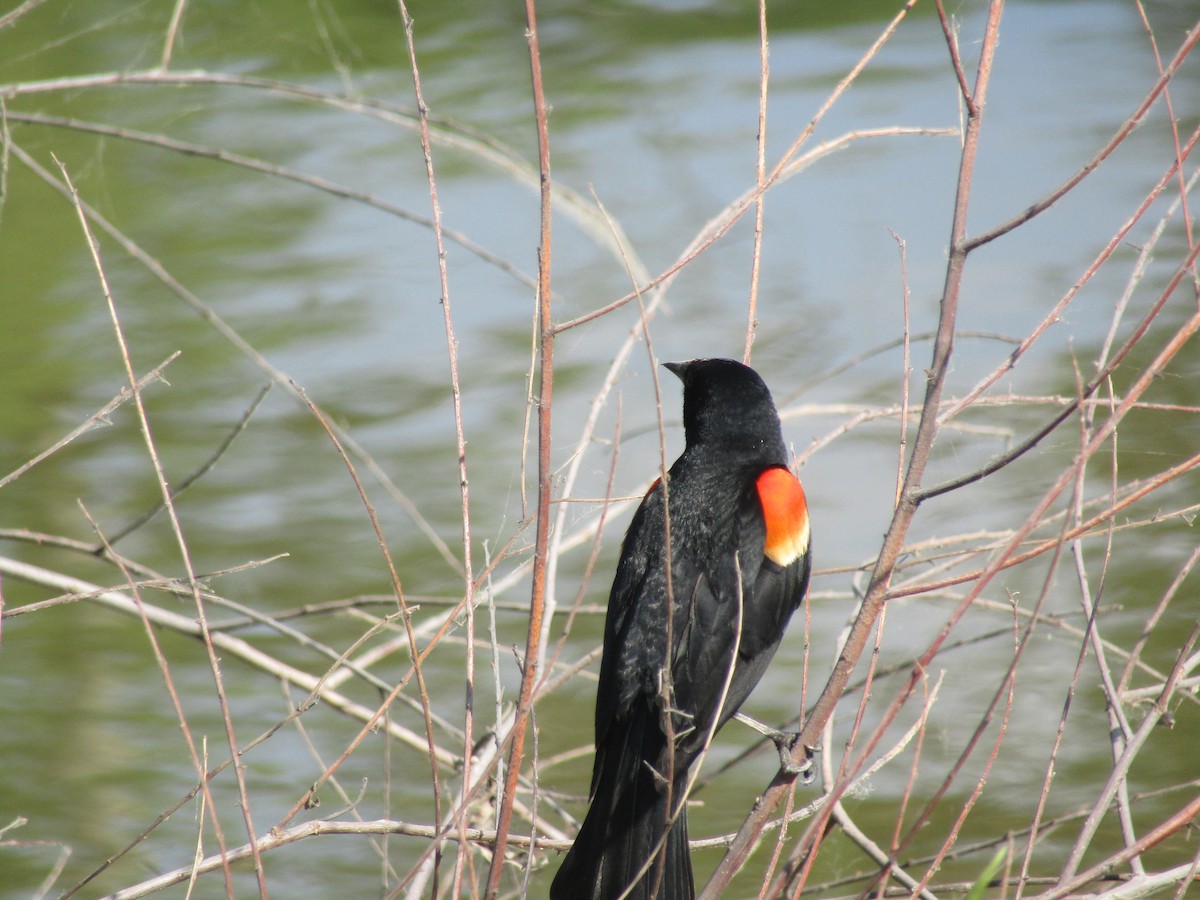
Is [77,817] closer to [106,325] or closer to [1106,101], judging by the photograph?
[106,325]

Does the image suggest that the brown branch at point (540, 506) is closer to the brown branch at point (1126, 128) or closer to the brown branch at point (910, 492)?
the brown branch at point (910, 492)

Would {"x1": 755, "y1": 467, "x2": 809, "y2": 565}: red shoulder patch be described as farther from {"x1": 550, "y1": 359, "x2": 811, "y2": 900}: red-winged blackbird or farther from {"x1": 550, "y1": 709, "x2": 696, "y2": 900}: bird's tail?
{"x1": 550, "y1": 709, "x2": 696, "y2": 900}: bird's tail

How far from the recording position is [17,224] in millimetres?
6398

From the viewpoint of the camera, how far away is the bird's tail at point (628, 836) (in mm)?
2049

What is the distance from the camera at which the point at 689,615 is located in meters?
2.31

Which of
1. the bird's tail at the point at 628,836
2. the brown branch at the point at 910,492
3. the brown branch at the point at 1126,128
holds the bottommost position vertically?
the bird's tail at the point at 628,836

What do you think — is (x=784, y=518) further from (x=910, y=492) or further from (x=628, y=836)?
(x=910, y=492)

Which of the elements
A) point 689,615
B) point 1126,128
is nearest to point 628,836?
point 689,615

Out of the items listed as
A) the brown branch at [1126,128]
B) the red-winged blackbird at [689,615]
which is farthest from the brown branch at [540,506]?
the red-winged blackbird at [689,615]

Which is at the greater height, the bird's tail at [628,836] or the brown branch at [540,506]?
the brown branch at [540,506]

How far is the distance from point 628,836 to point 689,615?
1.41ft

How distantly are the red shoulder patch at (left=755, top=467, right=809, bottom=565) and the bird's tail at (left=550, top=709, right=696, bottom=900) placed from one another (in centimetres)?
42

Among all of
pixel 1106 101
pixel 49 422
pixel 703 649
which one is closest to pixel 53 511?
pixel 49 422

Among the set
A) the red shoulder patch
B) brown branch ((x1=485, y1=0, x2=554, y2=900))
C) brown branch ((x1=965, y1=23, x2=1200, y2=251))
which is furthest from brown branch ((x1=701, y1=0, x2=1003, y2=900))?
the red shoulder patch
